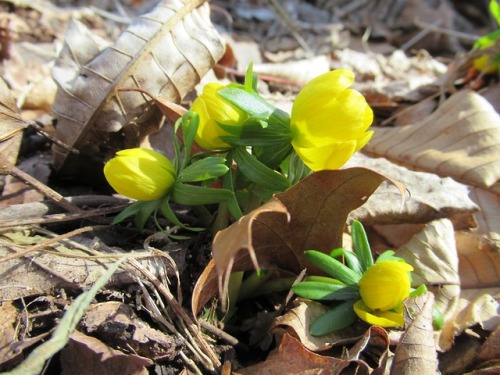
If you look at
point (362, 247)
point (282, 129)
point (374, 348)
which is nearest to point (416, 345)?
point (374, 348)

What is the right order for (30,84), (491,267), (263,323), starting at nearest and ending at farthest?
(263,323), (491,267), (30,84)

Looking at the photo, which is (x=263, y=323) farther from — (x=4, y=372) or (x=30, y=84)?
(x=30, y=84)

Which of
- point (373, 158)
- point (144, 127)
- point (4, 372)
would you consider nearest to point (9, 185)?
point (144, 127)

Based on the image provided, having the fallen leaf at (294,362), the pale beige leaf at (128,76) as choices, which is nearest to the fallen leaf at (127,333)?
the fallen leaf at (294,362)

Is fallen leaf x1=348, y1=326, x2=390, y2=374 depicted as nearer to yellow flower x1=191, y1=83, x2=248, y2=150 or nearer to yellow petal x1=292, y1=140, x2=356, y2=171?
Result: yellow petal x1=292, y1=140, x2=356, y2=171

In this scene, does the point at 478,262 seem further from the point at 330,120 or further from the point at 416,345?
the point at 330,120

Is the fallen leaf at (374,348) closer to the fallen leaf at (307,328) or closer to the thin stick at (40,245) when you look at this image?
the fallen leaf at (307,328)
